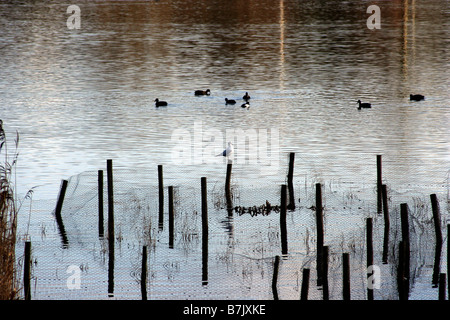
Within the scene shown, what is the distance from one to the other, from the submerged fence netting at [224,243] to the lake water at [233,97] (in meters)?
1.11

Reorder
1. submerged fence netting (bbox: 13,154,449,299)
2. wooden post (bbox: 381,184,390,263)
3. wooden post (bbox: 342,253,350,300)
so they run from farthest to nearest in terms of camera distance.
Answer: wooden post (bbox: 381,184,390,263) < submerged fence netting (bbox: 13,154,449,299) < wooden post (bbox: 342,253,350,300)

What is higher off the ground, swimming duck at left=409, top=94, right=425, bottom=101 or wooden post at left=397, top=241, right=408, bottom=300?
swimming duck at left=409, top=94, right=425, bottom=101

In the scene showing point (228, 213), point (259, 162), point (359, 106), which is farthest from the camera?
point (359, 106)

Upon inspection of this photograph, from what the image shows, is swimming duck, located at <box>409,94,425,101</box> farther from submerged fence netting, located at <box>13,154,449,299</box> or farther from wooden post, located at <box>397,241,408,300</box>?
wooden post, located at <box>397,241,408,300</box>

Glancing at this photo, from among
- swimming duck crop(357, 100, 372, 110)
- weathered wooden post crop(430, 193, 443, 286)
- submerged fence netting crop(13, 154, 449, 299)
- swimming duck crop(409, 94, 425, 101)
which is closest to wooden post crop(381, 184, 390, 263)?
submerged fence netting crop(13, 154, 449, 299)

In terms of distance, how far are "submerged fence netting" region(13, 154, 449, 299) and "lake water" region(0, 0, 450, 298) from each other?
1105mm

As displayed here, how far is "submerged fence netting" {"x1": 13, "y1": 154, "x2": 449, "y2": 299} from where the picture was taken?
22969 mm

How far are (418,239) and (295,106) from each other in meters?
35.5

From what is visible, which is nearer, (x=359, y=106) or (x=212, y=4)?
(x=359, y=106)

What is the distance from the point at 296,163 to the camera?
137 feet

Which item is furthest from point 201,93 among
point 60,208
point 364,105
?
point 60,208
